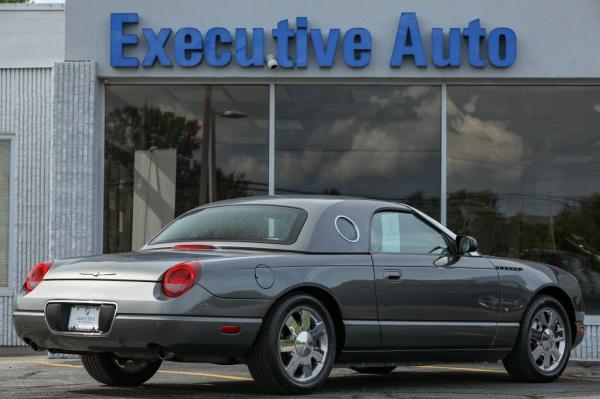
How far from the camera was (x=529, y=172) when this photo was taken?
13.3m

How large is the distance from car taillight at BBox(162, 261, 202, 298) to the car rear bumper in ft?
0.55

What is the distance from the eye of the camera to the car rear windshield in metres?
8.34

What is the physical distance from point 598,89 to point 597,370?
3.36 meters

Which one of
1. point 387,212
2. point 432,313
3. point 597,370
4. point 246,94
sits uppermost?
point 246,94

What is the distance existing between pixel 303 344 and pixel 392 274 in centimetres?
104

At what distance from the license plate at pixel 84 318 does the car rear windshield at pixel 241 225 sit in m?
1.21

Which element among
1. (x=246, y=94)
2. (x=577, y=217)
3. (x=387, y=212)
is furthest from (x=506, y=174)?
(x=387, y=212)

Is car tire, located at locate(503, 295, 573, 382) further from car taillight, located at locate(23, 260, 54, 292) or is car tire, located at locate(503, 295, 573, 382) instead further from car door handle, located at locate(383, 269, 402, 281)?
car taillight, located at locate(23, 260, 54, 292)

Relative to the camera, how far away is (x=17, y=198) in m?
14.4

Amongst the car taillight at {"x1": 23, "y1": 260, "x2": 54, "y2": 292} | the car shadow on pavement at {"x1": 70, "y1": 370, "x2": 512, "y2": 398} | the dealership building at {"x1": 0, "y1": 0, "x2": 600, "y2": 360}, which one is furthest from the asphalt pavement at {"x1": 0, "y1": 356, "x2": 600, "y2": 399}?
the dealership building at {"x1": 0, "y1": 0, "x2": 600, "y2": 360}

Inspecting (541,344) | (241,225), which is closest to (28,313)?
(241,225)

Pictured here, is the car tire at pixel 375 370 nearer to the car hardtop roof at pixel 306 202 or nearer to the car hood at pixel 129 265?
the car hardtop roof at pixel 306 202

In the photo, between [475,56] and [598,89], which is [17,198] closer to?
[475,56]

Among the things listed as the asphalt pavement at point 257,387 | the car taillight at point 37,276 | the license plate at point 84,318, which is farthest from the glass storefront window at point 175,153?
the license plate at point 84,318
